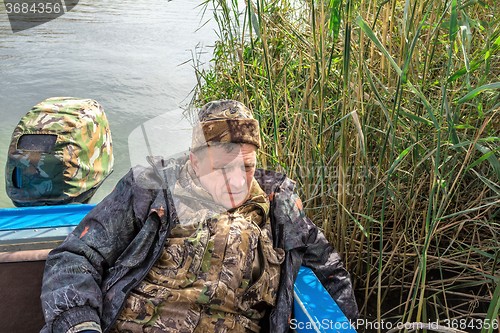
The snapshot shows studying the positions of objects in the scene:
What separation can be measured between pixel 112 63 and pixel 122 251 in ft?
22.9

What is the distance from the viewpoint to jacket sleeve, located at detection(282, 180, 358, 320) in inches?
77.9

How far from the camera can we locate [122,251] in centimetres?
180

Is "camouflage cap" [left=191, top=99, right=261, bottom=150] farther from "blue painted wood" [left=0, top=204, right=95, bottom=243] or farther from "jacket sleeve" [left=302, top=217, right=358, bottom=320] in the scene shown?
"blue painted wood" [left=0, top=204, right=95, bottom=243]

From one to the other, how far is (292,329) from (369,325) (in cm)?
78

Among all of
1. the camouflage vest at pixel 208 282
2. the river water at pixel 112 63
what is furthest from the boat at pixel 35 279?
the river water at pixel 112 63

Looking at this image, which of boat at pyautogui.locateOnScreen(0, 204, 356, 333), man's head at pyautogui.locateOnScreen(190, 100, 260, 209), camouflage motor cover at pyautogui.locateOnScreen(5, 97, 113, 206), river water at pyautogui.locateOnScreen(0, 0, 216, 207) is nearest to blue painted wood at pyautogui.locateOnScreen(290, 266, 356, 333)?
boat at pyautogui.locateOnScreen(0, 204, 356, 333)

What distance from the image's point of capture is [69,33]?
10000mm

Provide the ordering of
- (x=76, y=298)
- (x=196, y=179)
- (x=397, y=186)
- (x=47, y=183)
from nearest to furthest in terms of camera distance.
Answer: (x=76, y=298)
(x=196, y=179)
(x=397, y=186)
(x=47, y=183)

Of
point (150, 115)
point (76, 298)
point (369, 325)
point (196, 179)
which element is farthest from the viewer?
point (150, 115)

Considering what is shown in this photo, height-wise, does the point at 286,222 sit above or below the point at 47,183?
above

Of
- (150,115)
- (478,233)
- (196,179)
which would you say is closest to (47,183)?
(196,179)

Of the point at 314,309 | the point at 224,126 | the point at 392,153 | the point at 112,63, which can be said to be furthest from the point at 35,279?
the point at 112,63

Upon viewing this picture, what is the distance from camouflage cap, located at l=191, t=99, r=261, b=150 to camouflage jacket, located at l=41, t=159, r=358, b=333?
0.19 meters

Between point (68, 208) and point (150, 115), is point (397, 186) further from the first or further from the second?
point (150, 115)
